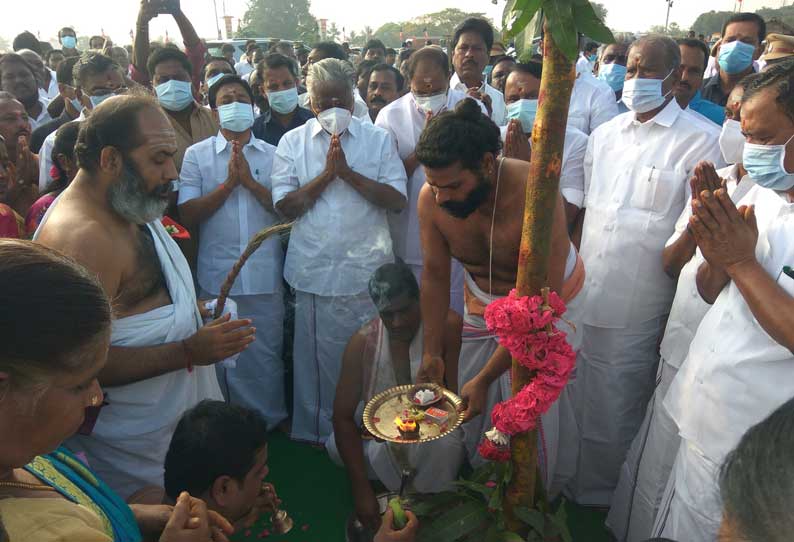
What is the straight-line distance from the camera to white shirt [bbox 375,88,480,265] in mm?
4508

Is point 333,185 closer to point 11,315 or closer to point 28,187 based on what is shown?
point 28,187

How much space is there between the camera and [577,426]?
3.59 metres

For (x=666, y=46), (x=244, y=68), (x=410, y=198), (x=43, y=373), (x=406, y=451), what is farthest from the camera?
(x=244, y=68)

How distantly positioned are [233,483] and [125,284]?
3.31 feet

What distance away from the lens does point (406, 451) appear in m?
3.25

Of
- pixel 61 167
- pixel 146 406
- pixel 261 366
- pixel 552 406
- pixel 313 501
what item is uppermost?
pixel 61 167

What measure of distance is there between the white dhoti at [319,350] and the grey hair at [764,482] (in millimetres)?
3168

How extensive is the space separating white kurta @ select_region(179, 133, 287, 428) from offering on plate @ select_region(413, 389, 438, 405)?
1985 millimetres

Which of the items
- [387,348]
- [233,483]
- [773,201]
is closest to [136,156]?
[233,483]

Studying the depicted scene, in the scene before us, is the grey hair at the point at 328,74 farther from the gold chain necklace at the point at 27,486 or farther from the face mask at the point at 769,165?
the gold chain necklace at the point at 27,486

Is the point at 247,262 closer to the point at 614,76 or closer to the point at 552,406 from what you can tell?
the point at 552,406

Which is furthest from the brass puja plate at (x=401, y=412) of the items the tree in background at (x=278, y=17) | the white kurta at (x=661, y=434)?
the tree in background at (x=278, y=17)

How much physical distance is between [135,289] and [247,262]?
159 cm

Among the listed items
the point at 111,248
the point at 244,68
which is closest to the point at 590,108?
the point at 111,248
